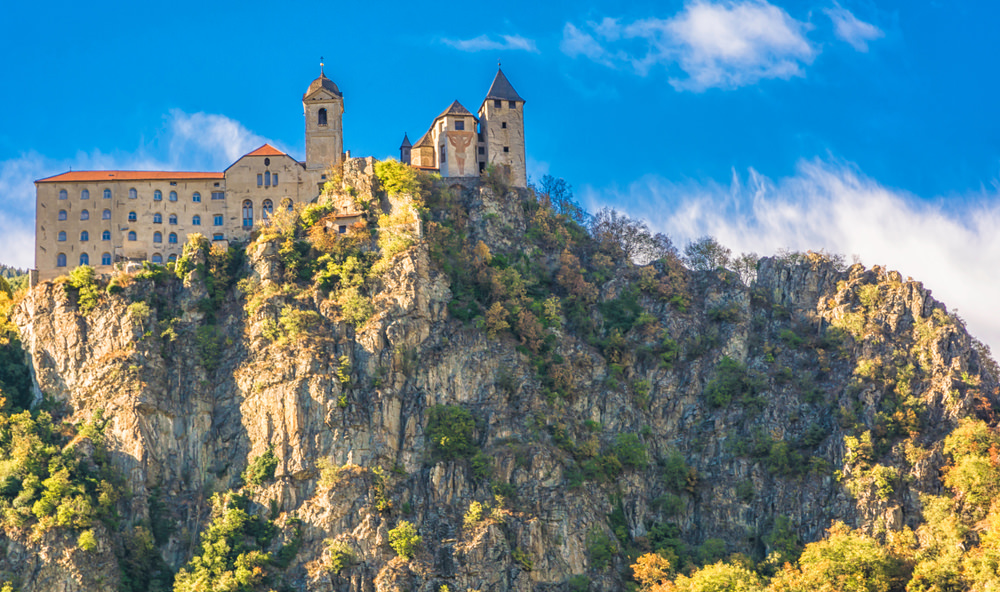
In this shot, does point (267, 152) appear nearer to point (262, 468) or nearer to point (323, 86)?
point (323, 86)

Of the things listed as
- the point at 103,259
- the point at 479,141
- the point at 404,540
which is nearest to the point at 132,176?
the point at 103,259

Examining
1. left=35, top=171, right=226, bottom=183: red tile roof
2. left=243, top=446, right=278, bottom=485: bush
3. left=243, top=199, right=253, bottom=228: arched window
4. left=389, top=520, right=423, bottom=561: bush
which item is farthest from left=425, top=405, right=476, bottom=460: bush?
left=35, top=171, right=226, bottom=183: red tile roof

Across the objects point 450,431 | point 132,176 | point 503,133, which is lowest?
point 450,431

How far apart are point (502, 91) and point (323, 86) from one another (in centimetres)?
1694

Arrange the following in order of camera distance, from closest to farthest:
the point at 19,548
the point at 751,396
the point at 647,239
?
1. the point at 19,548
2. the point at 751,396
3. the point at 647,239

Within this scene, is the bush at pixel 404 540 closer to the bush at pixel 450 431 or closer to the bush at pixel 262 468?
the bush at pixel 450 431

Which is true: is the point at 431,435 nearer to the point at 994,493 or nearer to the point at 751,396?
the point at 751,396

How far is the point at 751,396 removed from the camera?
383 feet

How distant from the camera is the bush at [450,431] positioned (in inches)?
4186

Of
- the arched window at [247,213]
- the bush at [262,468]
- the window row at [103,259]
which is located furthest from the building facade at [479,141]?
Result: the bush at [262,468]

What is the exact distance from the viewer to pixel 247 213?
123250 millimetres

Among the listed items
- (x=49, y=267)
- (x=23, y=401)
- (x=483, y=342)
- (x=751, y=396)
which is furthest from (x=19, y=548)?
(x=751, y=396)

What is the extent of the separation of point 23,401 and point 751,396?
5853 centimetres

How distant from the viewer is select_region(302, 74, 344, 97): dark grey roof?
127m
